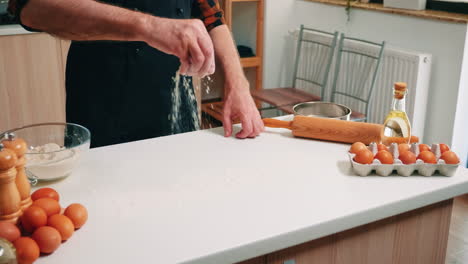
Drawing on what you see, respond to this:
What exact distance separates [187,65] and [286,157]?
349 mm

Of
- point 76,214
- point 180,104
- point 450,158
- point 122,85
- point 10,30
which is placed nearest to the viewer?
point 76,214

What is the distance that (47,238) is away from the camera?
0.82 m

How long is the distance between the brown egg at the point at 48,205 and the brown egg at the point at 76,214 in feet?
0.06

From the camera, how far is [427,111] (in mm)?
2895

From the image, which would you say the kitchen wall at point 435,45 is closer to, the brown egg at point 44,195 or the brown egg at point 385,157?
the brown egg at point 385,157

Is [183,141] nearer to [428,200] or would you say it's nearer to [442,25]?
[428,200]

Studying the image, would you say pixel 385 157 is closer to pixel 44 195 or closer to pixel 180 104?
pixel 44 195

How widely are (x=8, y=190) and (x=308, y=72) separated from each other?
114 inches

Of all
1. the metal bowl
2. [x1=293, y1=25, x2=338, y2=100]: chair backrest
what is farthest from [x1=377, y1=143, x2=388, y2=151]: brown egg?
[x1=293, y1=25, x2=338, y2=100]: chair backrest

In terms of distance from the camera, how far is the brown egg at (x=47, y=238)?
82 centimetres

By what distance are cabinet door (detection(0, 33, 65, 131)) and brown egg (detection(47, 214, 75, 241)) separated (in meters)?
2.20

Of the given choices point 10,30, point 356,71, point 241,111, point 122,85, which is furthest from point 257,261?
point 356,71

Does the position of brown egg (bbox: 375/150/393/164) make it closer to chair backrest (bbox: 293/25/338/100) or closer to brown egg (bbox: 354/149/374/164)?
brown egg (bbox: 354/149/374/164)

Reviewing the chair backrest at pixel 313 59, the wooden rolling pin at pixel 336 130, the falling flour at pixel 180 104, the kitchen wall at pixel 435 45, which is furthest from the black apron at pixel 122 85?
the chair backrest at pixel 313 59
